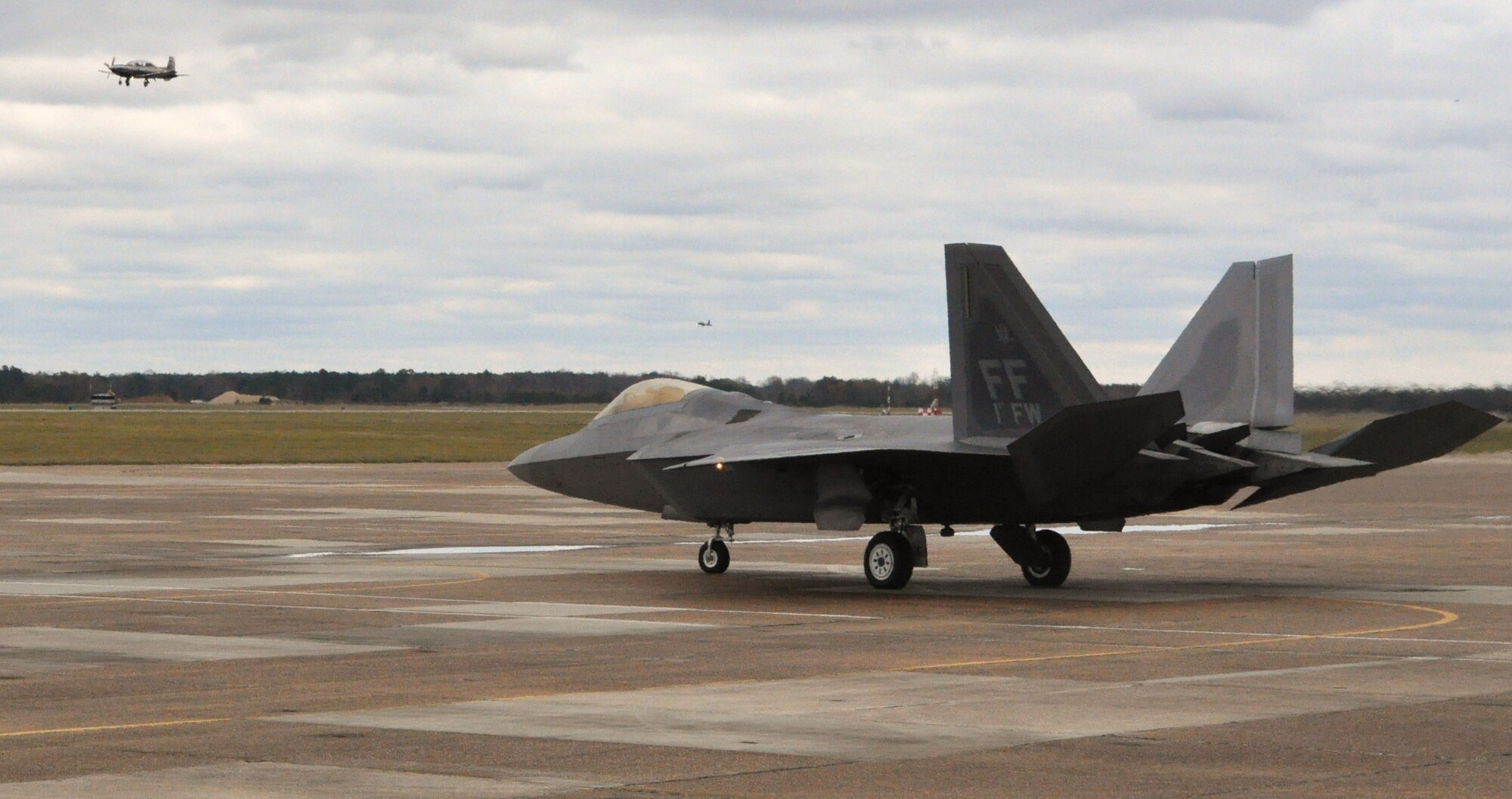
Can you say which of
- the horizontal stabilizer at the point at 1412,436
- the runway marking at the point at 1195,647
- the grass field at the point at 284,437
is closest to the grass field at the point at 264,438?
the grass field at the point at 284,437

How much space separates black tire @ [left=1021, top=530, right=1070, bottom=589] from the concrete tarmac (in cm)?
35

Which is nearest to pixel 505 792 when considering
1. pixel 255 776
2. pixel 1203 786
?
pixel 255 776

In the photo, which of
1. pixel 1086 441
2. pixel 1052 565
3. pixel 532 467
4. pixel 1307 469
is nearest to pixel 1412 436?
pixel 1307 469

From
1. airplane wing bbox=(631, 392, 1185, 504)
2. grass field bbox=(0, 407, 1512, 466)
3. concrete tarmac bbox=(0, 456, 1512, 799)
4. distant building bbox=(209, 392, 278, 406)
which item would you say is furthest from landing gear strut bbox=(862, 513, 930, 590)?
distant building bbox=(209, 392, 278, 406)

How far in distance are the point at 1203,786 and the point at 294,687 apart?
719 centimetres

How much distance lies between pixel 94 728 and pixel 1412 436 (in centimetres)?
1675

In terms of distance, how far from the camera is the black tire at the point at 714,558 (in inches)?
1028

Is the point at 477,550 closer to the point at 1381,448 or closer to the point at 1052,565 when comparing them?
the point at 1052,565

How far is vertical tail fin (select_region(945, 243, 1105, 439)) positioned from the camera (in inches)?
872

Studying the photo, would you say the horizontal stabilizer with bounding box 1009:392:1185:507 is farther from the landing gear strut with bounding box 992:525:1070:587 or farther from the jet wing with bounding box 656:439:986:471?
the landing gear strut with bounding box 992:525:1070:587

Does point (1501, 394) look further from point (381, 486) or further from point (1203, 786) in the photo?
point (1203, 786)

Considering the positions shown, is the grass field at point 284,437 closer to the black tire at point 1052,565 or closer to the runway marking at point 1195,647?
the black tire at point 1052,565

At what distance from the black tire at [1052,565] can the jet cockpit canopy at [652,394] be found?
5.37 m

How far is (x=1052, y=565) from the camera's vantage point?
24250mm
